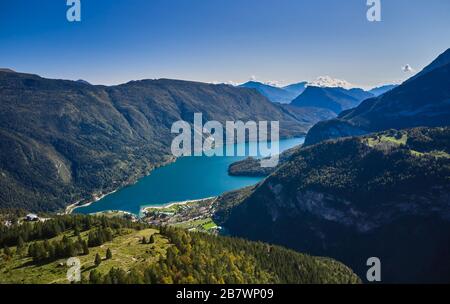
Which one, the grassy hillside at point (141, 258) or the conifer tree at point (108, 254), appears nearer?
the grassy hillside at point (141, 258)

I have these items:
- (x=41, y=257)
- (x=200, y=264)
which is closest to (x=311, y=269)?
(x=200, y=264)

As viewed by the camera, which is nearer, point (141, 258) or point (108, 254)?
point (108, 254)

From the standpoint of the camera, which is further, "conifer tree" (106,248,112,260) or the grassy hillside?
"conifer tree" (106,248,112,260)

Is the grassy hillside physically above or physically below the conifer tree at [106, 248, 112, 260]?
below

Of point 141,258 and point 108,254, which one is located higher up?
point 108,254

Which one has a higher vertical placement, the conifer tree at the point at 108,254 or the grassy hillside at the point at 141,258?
the conifer tree at the point at 108,254
